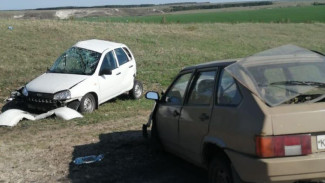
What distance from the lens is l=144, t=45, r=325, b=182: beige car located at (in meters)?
4.46

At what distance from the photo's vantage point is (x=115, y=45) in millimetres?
13953

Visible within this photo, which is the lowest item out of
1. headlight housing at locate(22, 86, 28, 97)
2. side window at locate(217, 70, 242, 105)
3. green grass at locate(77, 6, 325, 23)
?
green grass at locate(77, 6, 325, 23)

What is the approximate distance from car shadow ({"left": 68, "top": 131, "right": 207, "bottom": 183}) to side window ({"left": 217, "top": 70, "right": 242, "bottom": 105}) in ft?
4.99

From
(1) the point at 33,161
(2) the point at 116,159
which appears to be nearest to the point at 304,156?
(2) the point at 116,159

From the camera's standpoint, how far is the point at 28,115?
1080 centimetres

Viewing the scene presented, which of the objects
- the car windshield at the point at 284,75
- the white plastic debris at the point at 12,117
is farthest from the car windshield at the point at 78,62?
the car windshield at the point at 284,75

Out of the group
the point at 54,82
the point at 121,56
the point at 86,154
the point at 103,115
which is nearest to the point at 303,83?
the point at 86,154

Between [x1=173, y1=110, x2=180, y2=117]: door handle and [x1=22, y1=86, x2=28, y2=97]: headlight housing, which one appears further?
[x1=22, y1=86, x2=28, y2=97]: headlight housing

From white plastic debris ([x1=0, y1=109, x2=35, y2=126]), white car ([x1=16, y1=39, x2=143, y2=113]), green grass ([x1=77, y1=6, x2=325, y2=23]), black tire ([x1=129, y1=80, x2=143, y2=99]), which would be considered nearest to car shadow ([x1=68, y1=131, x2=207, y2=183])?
white plastic debris ([x1=0, y1=109, x2=35, y2=126])

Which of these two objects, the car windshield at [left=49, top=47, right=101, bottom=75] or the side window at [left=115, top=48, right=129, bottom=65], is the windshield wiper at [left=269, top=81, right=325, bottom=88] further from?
the side window at [left=115, top=48, right=129, bottom=65]

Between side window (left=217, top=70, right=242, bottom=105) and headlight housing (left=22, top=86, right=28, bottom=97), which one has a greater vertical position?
side window (left=217, top=70, right=242, bottom=105)

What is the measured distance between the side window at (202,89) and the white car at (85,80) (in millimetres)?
5582

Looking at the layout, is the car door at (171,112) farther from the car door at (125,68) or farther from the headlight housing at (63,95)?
the car door at (125,68)

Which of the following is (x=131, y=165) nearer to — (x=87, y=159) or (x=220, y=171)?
(x=87, y=159)
